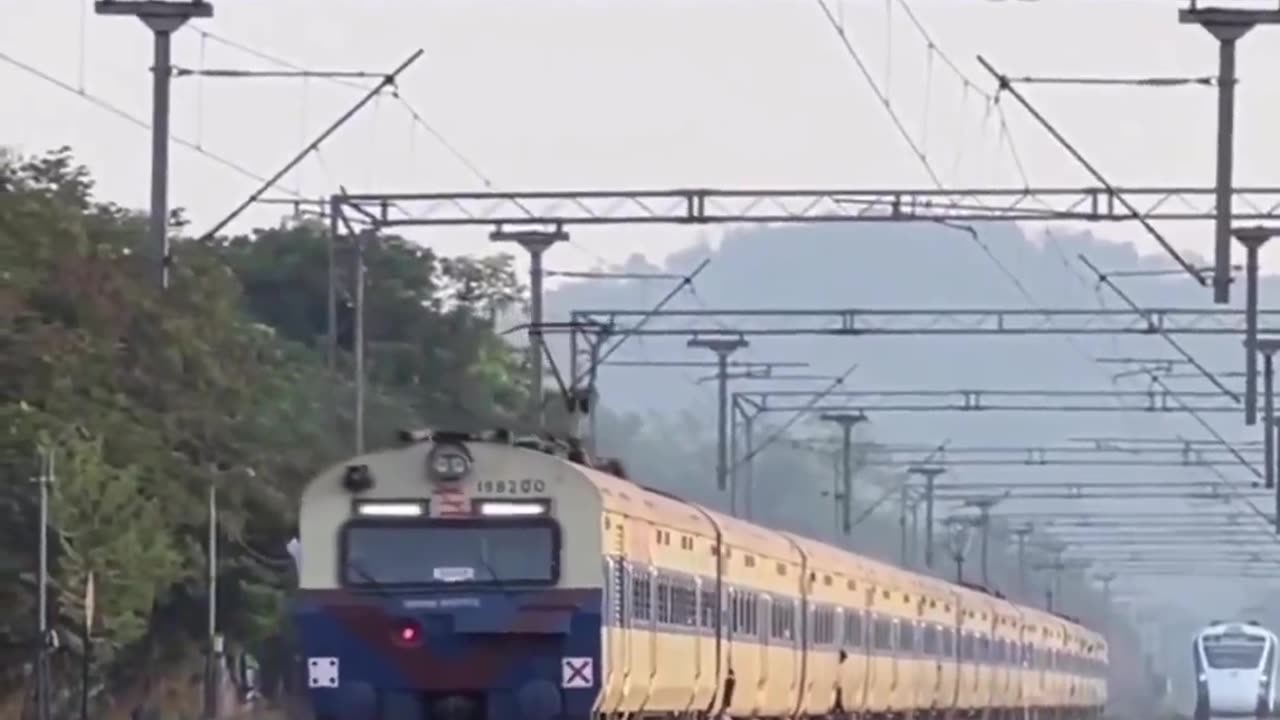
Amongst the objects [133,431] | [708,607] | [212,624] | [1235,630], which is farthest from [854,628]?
[1235,630]

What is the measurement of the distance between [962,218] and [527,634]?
2040cm

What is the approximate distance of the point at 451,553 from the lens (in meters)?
27.2

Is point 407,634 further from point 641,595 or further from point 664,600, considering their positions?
point 664,600

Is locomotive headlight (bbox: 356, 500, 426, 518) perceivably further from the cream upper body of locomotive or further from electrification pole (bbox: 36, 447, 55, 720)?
electrification pole (bbox: 36, 447, 55, 720)

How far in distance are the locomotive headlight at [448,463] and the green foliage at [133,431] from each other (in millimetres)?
16654

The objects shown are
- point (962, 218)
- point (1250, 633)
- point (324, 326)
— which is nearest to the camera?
point (962, 218)

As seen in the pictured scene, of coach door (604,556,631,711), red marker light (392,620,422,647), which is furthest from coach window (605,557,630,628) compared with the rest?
red marker light (392,620,422,647)

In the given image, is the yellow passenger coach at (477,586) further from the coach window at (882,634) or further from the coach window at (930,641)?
the coach window at (930,641)

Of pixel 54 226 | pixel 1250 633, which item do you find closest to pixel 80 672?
pixel 54 226

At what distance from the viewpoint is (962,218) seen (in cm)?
4631

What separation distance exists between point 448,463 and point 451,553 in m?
0.74

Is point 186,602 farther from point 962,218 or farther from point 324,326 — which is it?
point 324,326

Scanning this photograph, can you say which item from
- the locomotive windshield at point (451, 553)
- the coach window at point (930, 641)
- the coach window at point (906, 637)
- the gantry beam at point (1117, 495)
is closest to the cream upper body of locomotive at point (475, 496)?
A: the locomotive windshield at point (451, 553)

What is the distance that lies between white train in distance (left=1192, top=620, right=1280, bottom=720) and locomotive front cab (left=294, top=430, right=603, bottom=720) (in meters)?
62.6
